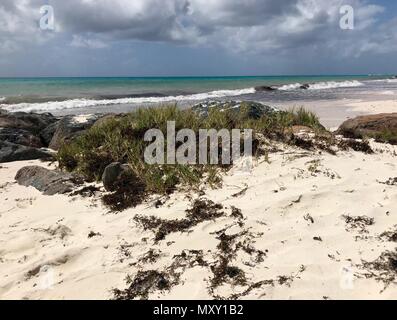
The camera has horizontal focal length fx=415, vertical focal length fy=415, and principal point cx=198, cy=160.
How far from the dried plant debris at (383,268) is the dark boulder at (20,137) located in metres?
8.76

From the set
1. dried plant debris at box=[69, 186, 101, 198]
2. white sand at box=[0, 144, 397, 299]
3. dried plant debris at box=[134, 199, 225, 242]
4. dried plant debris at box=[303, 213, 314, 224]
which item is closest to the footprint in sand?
white sand at box=[0, 144, 397, 299]

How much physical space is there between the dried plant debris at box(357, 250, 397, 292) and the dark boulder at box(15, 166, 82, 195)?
12.8ft

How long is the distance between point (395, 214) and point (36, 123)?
10555mm

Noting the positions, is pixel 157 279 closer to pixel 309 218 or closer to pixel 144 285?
pixel 144 285

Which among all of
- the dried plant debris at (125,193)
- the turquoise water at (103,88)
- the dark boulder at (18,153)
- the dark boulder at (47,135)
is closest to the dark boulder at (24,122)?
the dark boulder at (47,135)

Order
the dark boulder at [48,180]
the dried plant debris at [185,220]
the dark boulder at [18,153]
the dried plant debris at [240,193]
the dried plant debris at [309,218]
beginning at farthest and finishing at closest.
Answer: the dark boulder at [18,153] → the dark boulder at [48,180] → the dried plant debris at [240,193] → the dried plant debris at [185,220] → the dried plant debris at [309,218]

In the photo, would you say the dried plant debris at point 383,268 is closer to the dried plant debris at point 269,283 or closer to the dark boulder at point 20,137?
the dried plant debris at point 269,283

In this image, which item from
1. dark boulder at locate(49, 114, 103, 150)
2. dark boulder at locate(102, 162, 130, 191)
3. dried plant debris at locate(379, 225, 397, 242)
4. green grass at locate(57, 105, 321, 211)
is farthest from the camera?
dark boulder at locate(49, 114, 103, 150)

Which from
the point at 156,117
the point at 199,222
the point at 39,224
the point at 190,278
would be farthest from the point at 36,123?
the point at 190,278

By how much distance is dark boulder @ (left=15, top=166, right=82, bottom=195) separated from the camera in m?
5.73

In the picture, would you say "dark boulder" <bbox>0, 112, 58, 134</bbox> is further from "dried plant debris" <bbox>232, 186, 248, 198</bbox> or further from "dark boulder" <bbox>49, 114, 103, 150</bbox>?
"dried plant debris" <bbox>232, 186, 248, 198</bbox>

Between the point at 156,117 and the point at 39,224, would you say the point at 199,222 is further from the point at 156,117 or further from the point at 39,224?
the point at 156,117

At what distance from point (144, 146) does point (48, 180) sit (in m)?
1.49

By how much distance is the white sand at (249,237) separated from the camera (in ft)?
10.7
